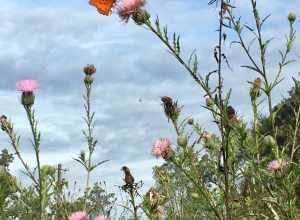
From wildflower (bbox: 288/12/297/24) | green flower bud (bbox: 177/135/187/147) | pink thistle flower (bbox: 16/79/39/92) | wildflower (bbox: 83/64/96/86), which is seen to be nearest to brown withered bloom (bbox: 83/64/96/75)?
wildflower (bbox: 83/64/96/86)

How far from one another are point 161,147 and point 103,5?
955 millimetres

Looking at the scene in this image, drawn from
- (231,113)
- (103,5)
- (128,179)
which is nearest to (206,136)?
(128,179)

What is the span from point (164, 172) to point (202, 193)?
226 cm

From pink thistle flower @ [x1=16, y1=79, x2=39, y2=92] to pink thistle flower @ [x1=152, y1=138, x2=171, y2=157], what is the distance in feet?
5.01

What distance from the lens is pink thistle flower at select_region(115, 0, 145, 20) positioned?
11.7ft

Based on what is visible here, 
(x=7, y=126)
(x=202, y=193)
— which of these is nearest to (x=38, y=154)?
(x=7, y=126)

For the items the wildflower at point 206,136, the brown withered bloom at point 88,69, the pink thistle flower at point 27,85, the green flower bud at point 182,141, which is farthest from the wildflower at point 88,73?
the green flower bud at point 182,141

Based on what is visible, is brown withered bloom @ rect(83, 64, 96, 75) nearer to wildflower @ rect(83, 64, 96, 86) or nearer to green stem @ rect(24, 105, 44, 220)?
wildflower @ rect(83, 64, 96, 86)

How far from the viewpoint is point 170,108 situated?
375 centimetres

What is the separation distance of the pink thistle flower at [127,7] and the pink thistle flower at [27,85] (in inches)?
60.6

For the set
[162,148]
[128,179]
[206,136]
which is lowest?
[128,179]

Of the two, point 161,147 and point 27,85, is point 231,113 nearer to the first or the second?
point 161,147

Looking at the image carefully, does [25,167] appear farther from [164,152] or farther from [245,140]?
[245,140]

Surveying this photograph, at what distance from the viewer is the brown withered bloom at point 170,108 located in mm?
3717
